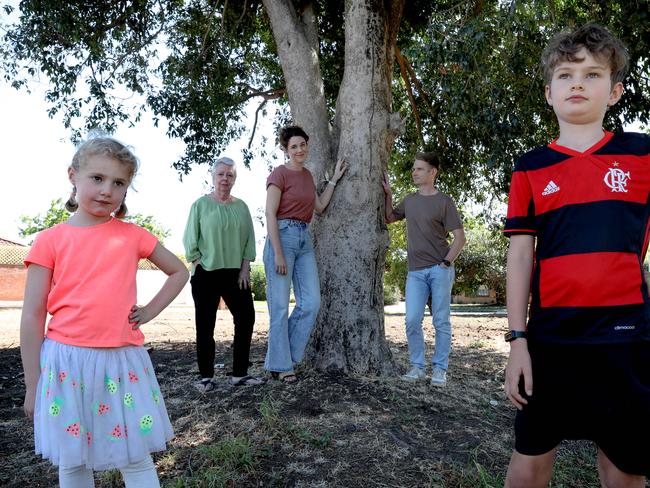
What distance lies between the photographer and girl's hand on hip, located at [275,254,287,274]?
192 inches

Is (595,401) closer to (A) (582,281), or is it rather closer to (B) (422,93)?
(A) (582,281)

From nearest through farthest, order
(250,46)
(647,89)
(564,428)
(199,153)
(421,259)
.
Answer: (564,428), (421,259), (647,89), (199,153), (250,46)

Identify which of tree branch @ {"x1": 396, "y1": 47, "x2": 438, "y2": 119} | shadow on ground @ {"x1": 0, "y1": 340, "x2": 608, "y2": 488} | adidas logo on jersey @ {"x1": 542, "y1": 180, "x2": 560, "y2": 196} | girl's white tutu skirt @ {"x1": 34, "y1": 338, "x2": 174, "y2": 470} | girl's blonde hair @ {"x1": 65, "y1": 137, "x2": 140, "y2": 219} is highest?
tree branch @ {"x1": 396, "y1": 47, "x2": 438, "y2": 119}

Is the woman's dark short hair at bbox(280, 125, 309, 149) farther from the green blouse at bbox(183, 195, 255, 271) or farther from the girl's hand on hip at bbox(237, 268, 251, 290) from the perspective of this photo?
the girl's hand on hip at bbox(237, 268, 251, 290)

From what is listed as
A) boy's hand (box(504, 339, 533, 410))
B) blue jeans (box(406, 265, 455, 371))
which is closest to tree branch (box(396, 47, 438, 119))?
blue jeans (box(406, 265, 455, 371))

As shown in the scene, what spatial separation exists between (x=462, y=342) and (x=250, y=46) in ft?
20.2

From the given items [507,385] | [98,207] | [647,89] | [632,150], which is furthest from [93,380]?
[647,89]

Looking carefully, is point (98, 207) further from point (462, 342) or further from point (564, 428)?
point (462, 342)

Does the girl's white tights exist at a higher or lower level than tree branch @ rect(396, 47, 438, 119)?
lower

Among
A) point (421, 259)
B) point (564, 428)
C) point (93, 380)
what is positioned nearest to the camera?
point (564, 428)

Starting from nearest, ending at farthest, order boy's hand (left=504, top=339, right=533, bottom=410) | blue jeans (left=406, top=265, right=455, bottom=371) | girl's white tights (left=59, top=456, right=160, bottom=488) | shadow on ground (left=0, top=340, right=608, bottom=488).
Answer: boy's hand (left=504, top=339, right=533, bottom=410) < girl's white tights (left=59, top=456, right=160, bottom=488) < shadow on ground (left=0, top=340, right=608, bottom=488) < blue jeans (left=406, top=265, right=455, bottom=371)

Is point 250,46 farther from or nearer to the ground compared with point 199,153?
farther from the ground

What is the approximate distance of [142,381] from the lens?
93.8 inches

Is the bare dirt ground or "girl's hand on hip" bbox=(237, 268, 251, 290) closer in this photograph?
the bare dirt ground
